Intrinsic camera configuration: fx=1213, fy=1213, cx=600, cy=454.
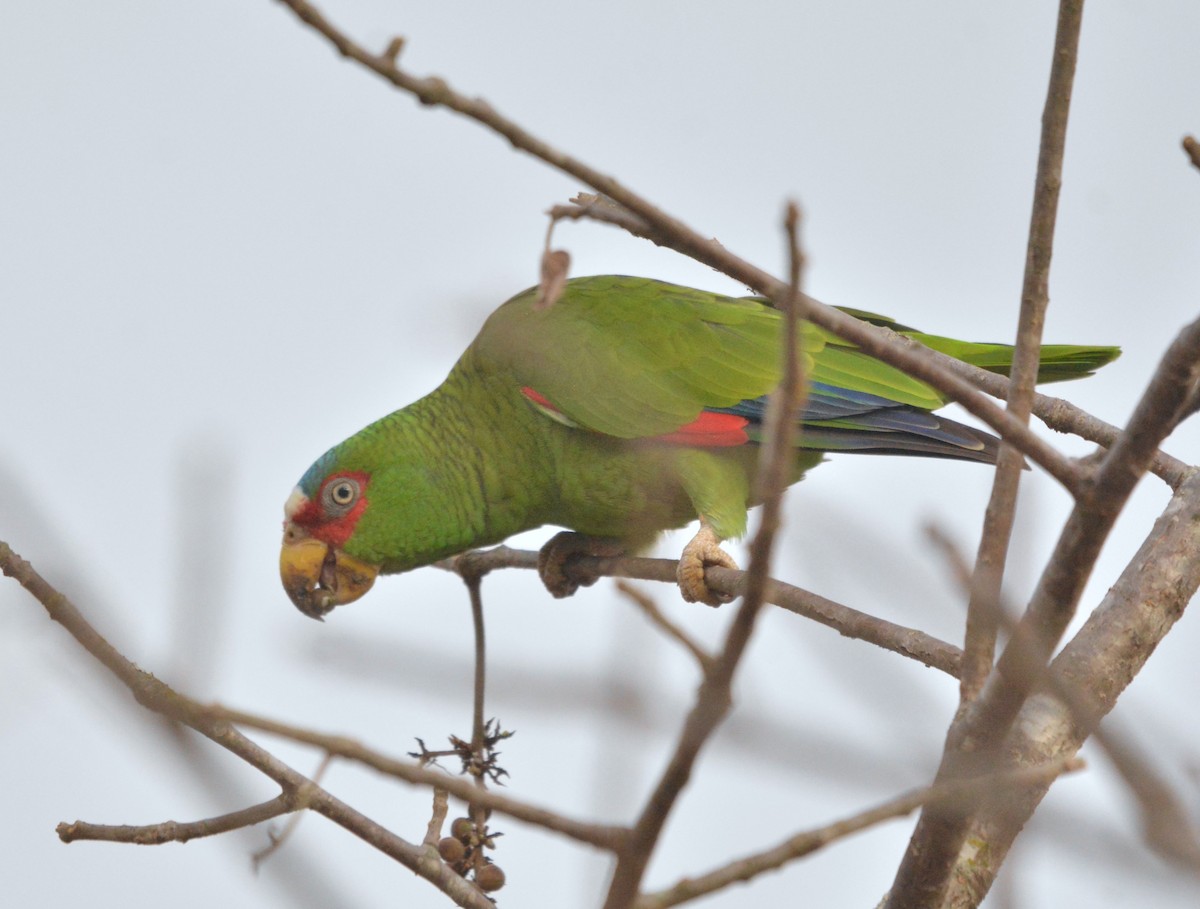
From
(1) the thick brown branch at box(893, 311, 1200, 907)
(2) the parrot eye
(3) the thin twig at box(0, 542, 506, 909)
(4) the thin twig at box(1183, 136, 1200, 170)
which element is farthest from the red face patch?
(4) the thin twig at box(1183, 136, 1200, 170)

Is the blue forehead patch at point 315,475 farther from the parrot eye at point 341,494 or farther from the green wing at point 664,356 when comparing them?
the green wing at point 664,356

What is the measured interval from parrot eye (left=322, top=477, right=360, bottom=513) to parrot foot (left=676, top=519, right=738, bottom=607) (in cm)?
103

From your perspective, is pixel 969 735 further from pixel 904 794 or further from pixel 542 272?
pixel 542 272

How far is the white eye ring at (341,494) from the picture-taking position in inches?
142

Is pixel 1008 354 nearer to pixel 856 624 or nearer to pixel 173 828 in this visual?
pixel 856 624

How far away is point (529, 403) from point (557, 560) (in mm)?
526

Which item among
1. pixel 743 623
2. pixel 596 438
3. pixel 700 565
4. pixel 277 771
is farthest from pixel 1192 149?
pixel 596 438

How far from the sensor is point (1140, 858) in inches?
34.7

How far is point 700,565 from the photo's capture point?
3189mm

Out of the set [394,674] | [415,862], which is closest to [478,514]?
[415,862]


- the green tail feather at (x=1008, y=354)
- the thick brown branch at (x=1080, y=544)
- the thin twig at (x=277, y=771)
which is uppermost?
the green tail feather at (x=1008, y=354)

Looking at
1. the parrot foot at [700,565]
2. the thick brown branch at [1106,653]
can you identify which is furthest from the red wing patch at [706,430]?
the thick brown branch at [1106,653]

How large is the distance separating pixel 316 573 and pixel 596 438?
93 cm

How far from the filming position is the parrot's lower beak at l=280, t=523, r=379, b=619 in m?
3.61
